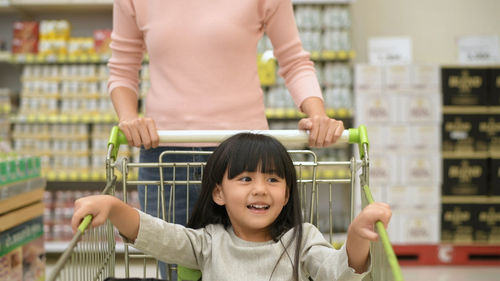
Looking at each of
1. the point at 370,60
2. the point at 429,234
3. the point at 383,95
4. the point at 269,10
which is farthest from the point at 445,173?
the point at 269,10

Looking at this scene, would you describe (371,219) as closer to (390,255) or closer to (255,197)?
(390,255)

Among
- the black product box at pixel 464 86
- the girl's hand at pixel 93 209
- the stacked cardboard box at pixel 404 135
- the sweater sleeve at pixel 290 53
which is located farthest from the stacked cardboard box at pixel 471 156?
the girl's hand at pixel 93 209

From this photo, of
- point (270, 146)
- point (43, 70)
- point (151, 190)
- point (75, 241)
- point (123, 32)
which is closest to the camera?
point (75, 241)

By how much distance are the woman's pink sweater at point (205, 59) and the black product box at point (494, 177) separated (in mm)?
3165

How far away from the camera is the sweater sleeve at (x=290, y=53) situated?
1.62 meters

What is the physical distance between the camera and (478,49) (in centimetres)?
469

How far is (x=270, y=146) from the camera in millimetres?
1334

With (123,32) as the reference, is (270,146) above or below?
below

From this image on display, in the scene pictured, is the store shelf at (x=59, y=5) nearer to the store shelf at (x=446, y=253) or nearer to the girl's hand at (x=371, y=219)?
the store shelf at (x=446, y=253)

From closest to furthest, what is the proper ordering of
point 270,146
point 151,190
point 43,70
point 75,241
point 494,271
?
point 75,241, point 270,146, point 151,190, point 494,271, point 43,70

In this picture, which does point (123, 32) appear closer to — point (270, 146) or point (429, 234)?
point (270, 146)

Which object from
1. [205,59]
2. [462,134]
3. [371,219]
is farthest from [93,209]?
[462,134]

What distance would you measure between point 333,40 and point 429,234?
1.72 meters

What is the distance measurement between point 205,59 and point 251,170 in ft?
1.37
